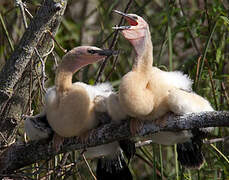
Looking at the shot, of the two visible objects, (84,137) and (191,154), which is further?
(191,154)

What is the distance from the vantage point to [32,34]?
120 inches

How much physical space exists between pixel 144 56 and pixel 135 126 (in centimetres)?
42

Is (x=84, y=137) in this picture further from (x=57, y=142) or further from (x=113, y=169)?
(x=113, y=169)

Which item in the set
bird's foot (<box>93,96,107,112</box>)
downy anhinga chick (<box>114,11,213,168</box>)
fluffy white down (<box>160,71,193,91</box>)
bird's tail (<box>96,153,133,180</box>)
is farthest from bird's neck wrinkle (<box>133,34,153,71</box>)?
bird's tail (<box>96,153,133,180</box>)

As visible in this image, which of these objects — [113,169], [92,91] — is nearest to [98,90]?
[92,91]

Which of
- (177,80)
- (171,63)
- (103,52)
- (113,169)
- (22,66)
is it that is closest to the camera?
(103,52)

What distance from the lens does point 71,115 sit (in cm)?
288

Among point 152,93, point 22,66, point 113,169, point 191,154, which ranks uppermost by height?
point 22,66

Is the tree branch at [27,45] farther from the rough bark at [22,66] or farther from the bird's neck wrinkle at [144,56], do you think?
the bird's neck wrinkle at [144,56]

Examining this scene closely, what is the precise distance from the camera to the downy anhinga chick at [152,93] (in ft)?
8.96

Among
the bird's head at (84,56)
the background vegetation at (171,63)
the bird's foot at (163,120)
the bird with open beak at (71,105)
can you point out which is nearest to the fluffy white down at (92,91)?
the bird with open beak at (71,105)

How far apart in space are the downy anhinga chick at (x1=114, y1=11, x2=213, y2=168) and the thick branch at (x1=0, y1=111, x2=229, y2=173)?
0.23 feet

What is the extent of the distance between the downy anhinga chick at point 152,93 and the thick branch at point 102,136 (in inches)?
2.7

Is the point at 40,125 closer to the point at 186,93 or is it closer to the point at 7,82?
the point at 7,82
